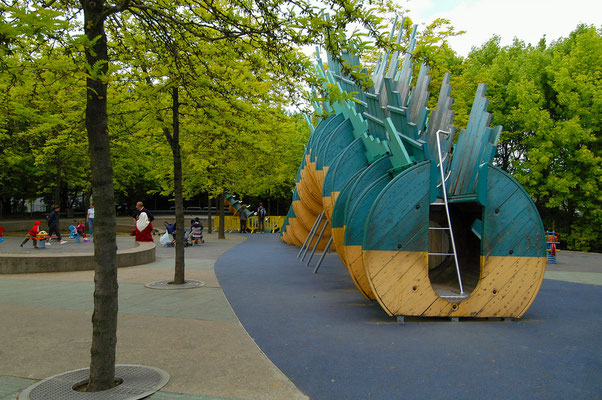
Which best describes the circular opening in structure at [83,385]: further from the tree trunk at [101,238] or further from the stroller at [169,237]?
the stroller at [169,237]

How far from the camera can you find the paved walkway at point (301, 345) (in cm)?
486

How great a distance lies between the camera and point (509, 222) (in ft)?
25.9

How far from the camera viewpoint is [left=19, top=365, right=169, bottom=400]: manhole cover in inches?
174

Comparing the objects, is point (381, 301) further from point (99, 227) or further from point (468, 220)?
point (99, 227)

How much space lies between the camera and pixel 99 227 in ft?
15.4

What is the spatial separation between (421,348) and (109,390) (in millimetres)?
3752

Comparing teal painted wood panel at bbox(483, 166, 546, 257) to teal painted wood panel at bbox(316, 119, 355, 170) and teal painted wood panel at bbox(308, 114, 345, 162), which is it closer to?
teal painted wood panel at bbox(316, 119, 355, 170)

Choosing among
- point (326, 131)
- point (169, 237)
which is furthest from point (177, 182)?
point (169, 237)

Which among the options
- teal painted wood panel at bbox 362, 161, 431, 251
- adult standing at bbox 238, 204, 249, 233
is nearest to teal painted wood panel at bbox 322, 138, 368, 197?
teal painted wood panel at bbox 362, 161, 431, 251

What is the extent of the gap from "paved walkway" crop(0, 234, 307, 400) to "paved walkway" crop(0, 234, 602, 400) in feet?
0.06

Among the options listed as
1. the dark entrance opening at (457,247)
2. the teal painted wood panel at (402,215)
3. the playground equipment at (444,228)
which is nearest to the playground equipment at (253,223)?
the dark entrance opening at (457,247)

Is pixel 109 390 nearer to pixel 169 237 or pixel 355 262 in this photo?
pixel 355 262

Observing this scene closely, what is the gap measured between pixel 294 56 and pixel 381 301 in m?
3.93

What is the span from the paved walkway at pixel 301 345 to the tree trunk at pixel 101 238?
68 cm
